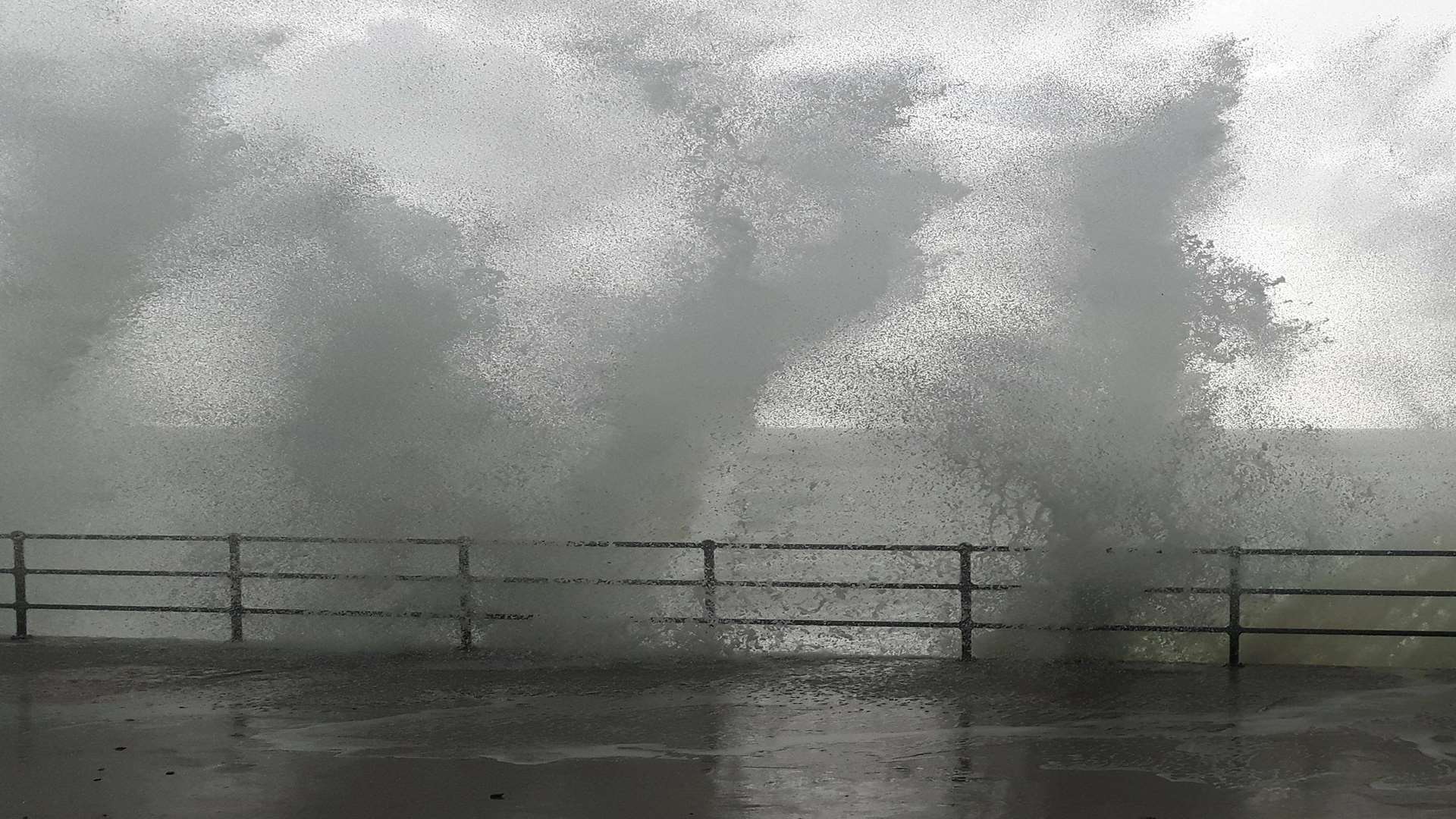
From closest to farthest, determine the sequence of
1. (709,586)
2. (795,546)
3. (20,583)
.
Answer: (795,546)
(709,586)
(20,583)

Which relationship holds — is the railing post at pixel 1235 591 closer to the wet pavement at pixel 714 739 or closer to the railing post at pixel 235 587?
the wet pavement at pixel 714 739

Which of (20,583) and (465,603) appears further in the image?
(20,583)

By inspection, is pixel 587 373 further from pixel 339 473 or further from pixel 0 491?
pixel 0 491

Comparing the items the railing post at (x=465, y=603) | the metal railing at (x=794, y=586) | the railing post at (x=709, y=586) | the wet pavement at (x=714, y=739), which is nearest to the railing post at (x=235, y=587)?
the metal railing at (x=794, y=586)

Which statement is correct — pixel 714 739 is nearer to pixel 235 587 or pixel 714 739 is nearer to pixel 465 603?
pixel 465 603

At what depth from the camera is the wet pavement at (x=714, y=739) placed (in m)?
6.09

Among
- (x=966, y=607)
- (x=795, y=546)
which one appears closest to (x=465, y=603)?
(x=795, y=546)

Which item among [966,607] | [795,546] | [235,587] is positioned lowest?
[966,607]

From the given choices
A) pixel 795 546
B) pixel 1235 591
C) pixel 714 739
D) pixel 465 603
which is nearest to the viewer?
pixel 714 739

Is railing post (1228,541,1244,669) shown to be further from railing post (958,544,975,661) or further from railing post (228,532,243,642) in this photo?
railing post (228,532,243,642)

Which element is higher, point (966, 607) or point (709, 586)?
point (709, 586)

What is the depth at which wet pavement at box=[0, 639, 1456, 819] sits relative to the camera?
20.0 feet

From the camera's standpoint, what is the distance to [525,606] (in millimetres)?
10719

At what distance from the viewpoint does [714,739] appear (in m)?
7.23
